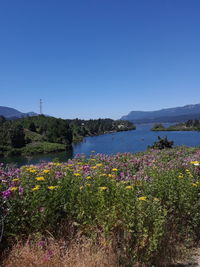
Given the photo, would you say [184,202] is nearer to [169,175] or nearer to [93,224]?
[169,175]

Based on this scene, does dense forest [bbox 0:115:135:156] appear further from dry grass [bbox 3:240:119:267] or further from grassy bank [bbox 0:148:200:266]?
dry grass [bbox 3:240:119:267]

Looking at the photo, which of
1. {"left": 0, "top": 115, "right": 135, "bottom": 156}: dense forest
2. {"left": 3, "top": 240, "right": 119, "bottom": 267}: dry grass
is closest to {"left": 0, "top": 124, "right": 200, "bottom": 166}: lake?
{"left": 0, "top": 115, "right": 135, "bottom": 156}: dense forest

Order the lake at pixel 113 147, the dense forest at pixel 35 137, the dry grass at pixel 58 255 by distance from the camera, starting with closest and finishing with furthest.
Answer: the dry grass at pixel 58 255 → the lake at pixel 113 147 → the dense forest at pixel 35 137

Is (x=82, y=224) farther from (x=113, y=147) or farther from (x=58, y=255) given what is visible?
(x=113, y=147)

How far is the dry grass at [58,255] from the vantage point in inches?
95.4

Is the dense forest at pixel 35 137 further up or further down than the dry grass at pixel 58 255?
further down

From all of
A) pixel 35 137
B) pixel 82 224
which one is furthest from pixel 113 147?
pixel 82 224

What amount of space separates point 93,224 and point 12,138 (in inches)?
3401

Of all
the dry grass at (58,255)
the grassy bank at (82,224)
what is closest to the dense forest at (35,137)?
the grassy bank at (82,224)

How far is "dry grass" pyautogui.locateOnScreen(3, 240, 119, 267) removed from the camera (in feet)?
7.95

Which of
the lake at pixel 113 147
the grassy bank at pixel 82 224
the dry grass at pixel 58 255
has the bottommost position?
the lake at pixel 113 147

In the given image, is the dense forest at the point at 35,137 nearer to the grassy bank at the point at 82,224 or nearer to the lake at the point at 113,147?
the lake at the point at 113,147

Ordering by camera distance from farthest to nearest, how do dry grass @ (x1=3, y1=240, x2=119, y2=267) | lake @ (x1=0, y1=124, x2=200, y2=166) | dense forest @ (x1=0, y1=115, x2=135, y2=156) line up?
dense forest @ (x1=0, y1=115, x2=135, y2=156) < lake @ (x1=0, y1=124, x2=200, y2=166) < dry grass @ (x1=3, y1=240, x2=119, y2=267)

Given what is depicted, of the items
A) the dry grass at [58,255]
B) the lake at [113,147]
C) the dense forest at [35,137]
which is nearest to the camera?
the dry grass at [58,255]
